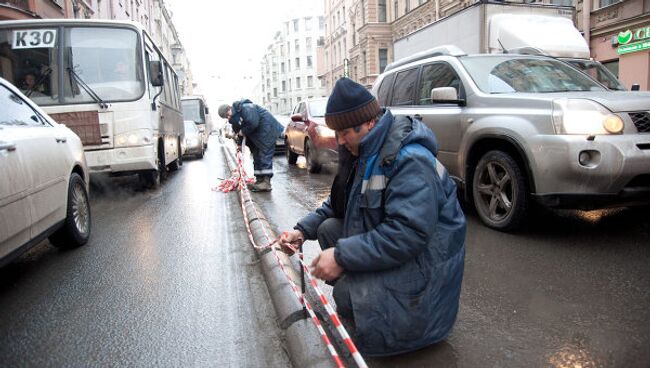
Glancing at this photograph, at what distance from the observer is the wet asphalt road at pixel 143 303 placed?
270 cm

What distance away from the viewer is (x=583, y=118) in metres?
4.00

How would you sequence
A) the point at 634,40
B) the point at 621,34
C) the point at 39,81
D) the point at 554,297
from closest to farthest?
the point at 554,297
the point at 39,81
the point at 634,40
the point at 621,34

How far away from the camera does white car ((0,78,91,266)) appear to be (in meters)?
3.32

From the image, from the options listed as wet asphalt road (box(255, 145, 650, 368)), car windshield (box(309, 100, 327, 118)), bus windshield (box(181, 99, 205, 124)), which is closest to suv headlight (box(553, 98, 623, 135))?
wet asphalt road (box(255, 145, 650, 368))

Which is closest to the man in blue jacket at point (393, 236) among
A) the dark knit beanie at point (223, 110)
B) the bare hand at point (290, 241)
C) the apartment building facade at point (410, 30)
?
the bare hand at point (290, 241)

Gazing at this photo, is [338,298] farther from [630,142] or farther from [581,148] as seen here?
[630,142]

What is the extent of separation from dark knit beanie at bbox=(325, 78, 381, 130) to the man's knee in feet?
2.26

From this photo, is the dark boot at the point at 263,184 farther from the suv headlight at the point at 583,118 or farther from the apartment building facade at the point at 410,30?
the apartment building facade at the point at 410,30

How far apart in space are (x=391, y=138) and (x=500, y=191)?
2.84 m

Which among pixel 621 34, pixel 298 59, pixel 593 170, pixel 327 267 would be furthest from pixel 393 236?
pixel 298 59

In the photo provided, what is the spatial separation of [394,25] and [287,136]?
32.2 meters

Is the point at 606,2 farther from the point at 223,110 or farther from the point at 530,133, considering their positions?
the point at 530,133

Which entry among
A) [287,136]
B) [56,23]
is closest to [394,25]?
[287,136]

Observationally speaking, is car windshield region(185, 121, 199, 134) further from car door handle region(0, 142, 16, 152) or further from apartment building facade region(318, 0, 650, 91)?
car door handle region(0, 142, 16, 152)
